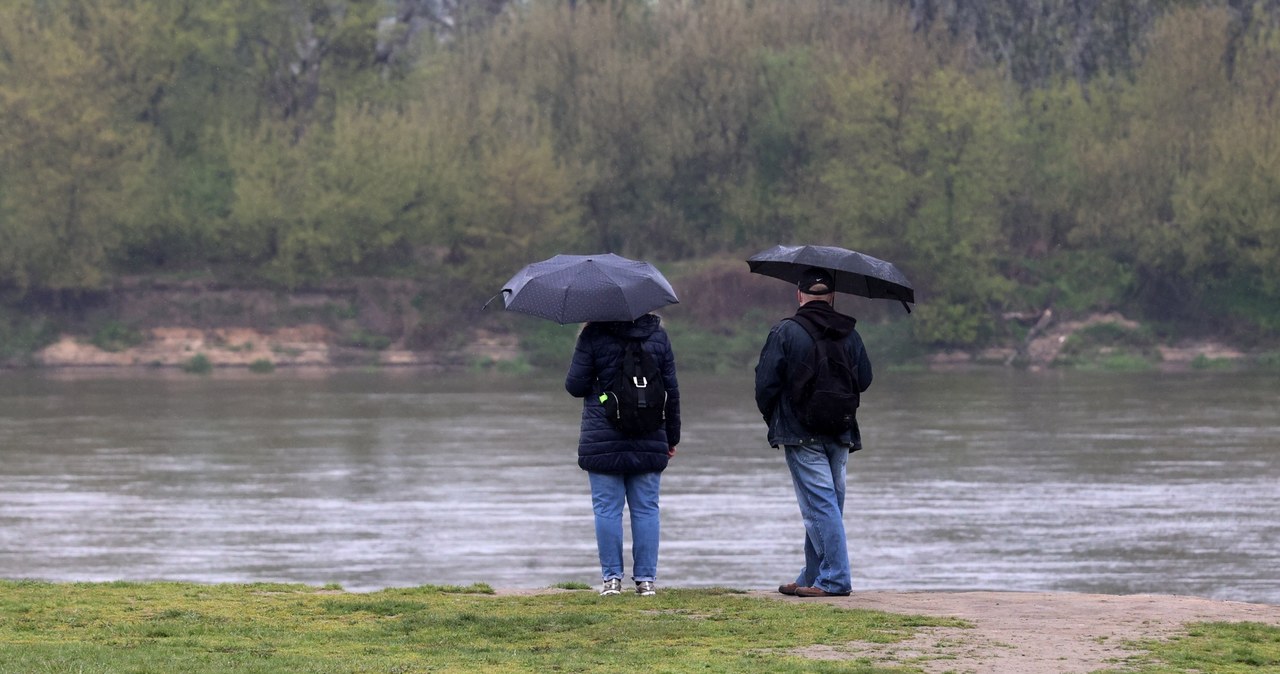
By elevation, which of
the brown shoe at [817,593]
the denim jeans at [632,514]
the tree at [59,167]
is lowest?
the brown shoe at [817,593]

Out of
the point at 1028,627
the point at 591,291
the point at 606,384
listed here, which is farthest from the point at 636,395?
the point at 1028,627

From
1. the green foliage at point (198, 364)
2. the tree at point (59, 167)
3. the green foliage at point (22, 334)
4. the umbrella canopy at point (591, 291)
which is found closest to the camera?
the umbrella canopy at point (591, 291)

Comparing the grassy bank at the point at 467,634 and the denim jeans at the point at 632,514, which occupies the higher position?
the denim jeans at the point at 632,514

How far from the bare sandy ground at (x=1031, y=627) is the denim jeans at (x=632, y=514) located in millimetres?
734

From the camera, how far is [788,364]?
11.9 m

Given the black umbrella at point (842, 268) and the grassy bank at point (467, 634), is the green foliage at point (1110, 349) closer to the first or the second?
the black umbrella at point (842, 268)

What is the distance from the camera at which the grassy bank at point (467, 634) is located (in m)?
9.83

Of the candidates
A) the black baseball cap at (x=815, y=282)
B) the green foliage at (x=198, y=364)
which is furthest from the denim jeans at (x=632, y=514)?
the green foliage at (x=198, y=364)

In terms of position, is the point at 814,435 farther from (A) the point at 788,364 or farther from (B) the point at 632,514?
(B) the point at 632,514

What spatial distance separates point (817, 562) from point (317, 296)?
55.1 m

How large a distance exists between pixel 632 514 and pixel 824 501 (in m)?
1.11

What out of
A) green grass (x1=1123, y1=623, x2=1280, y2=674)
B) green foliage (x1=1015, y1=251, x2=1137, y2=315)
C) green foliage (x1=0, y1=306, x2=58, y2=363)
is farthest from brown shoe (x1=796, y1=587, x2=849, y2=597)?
green foliage (x1=0, y1=306, x2=58, y2=363)

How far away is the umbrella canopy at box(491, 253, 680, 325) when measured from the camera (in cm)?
1195

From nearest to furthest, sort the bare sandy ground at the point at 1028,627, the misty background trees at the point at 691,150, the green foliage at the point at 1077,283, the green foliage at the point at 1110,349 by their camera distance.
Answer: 1. the bare sandy ground at the point at 1028,627
2. the green foliage at the point at 1110,349
3. the misty background trees at the point at 691,150
4. the green foliage at the point at 1077,283
